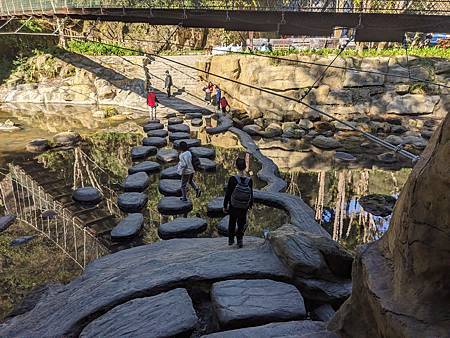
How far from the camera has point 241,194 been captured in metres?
4.71

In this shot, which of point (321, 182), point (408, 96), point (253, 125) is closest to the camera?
point (321, 182)

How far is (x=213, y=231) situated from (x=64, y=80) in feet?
54.5

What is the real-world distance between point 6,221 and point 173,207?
10.7ft

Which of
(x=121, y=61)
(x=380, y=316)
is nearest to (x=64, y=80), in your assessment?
(x=121, y=61)

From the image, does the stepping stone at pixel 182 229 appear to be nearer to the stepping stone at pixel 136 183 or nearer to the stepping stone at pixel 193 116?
the stepping stone at pixel 136 183

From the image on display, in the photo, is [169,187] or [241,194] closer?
[241,194]

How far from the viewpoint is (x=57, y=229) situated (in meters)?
7.19

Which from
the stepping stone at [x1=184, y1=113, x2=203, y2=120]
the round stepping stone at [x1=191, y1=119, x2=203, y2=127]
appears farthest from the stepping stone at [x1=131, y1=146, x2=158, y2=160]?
the stepping stone at [x1=184, y1=113, x2=203, y2=120]

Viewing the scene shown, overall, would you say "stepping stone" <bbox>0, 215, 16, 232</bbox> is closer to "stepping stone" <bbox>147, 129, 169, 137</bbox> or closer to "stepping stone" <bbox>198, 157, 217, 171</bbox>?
"stepping stone" <bbox>198, 157, 217, 171</bbox>

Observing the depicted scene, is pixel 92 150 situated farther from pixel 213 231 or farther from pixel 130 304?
pixel 130 304

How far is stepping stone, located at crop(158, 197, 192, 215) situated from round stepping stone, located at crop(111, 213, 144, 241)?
547 millimetres

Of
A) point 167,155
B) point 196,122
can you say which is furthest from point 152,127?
point 167,155

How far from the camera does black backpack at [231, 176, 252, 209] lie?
4.70 metres

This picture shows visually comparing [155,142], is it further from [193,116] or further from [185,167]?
[185,167]
